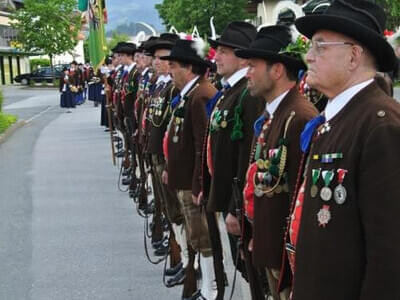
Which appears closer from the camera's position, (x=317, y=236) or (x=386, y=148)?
(x=386, y=148)

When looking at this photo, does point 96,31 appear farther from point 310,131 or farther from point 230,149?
point 310,131

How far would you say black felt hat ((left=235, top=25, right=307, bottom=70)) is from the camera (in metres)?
3.12

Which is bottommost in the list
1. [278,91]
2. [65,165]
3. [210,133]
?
[65,165]

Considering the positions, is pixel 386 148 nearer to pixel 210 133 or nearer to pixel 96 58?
pixel 210 133

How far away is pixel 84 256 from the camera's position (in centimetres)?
599

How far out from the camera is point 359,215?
213 centimetres

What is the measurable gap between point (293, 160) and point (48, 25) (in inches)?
1683

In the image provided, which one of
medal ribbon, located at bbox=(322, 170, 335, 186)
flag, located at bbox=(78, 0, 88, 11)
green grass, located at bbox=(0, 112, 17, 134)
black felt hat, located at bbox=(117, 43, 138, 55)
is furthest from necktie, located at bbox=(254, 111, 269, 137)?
green grass, located at bbox=(0, 112, 17, 134)

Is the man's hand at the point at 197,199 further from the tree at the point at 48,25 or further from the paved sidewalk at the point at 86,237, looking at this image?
the tree at the point at 48,25

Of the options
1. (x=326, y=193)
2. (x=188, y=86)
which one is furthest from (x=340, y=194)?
(x=188, y=86)

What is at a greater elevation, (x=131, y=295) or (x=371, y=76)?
(x=371, y=76)

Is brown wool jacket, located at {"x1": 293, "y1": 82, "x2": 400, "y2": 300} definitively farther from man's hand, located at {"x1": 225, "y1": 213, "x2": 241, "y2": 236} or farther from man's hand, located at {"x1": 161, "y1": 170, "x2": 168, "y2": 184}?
man's hand, located at {"x1": 161, "y1": 170, "x2": 168, "y2": 184}

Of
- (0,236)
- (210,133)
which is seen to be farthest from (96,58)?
(210,133)

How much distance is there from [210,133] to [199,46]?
45.7 inches
